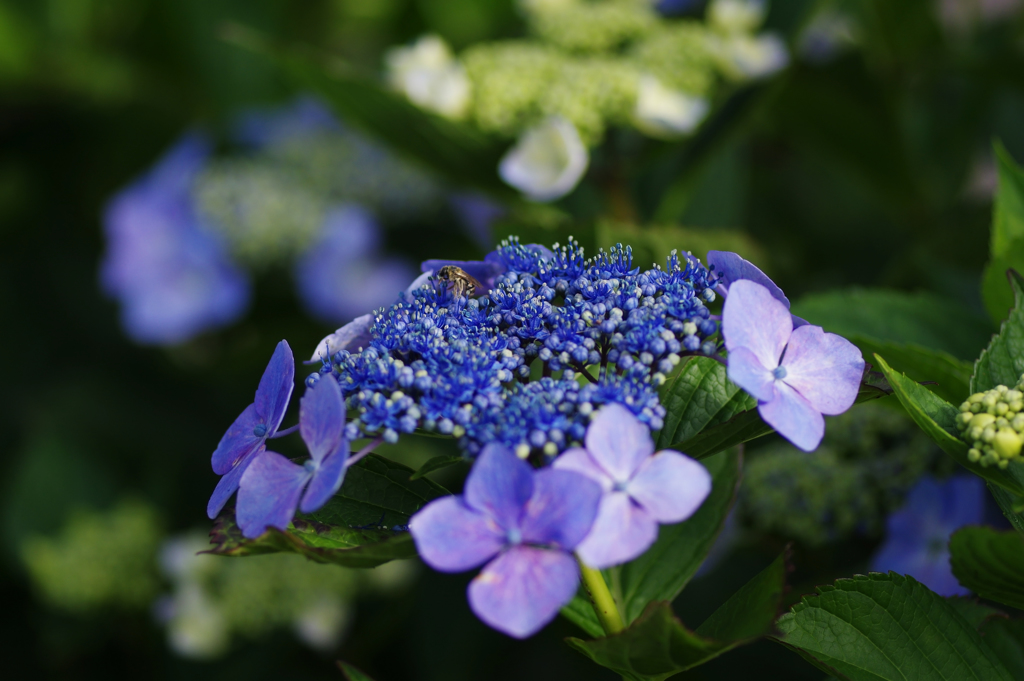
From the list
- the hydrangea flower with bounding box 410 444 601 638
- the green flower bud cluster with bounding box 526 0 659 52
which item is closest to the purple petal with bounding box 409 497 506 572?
the hydrangea flower with bounding box 410 444 601 638

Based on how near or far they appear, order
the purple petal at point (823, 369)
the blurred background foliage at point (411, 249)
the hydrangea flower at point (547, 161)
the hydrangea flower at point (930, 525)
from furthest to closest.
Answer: the hydrangea flower at point (547, 161), the blurred background foliage at point (411, 249), the hydrangea flower at point (930, 525), the purple petal at point (823, 369)

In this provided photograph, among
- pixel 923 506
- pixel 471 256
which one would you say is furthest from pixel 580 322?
pixel 471 256

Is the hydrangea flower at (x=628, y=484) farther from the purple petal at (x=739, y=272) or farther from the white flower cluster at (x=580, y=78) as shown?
the white flower cluster at (x=580, y=78)

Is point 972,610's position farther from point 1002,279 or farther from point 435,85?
point 435,85

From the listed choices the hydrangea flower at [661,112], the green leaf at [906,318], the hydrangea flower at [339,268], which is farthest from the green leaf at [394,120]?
the green leaf at [906,318]

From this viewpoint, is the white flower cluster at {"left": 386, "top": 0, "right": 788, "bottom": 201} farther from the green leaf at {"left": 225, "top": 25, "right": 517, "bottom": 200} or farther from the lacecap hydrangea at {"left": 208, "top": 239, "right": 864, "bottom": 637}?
the lacecap hydrangea at {"left": 208, "top": 239, "right": 864, "bottom": 637}

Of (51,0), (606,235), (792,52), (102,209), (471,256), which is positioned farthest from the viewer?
(102,209)

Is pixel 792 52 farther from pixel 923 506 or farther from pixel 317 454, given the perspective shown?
pixel 317 454
